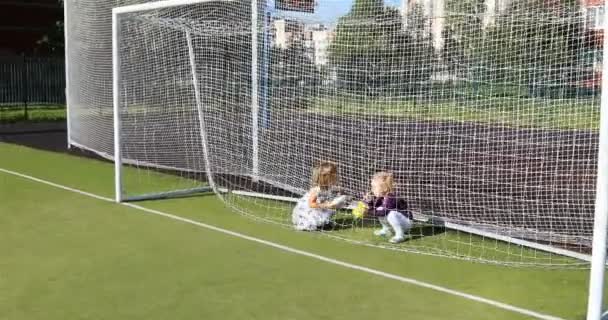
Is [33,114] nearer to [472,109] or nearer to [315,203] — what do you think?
[472,109]

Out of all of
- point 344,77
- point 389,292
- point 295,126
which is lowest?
point 389,292

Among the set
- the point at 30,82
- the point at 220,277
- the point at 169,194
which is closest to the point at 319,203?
the point at 220,277

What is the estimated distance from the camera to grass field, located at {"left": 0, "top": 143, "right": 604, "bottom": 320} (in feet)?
15.8

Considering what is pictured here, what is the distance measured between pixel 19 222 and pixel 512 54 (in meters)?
5.87

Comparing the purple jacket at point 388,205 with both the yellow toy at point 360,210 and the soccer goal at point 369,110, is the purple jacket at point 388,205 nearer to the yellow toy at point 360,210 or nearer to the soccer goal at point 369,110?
the yellow toy at point 360,210

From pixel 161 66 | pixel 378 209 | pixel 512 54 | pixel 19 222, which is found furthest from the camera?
pixel 161 66

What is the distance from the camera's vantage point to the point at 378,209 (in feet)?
22.2

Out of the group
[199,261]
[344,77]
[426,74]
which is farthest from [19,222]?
[426,74]

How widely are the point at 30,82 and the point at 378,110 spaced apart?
49.4 ft

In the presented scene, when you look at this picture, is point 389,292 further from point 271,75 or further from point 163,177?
point 163,177

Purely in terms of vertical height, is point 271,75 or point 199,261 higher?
point 271,75

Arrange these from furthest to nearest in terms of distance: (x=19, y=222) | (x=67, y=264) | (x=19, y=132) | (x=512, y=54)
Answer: (x=19, y=132), (x=512, y=54), (x=19, y=222), (x=67, y=264)

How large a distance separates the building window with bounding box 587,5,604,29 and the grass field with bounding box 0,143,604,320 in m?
1.92

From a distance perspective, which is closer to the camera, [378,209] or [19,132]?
[378,209]
